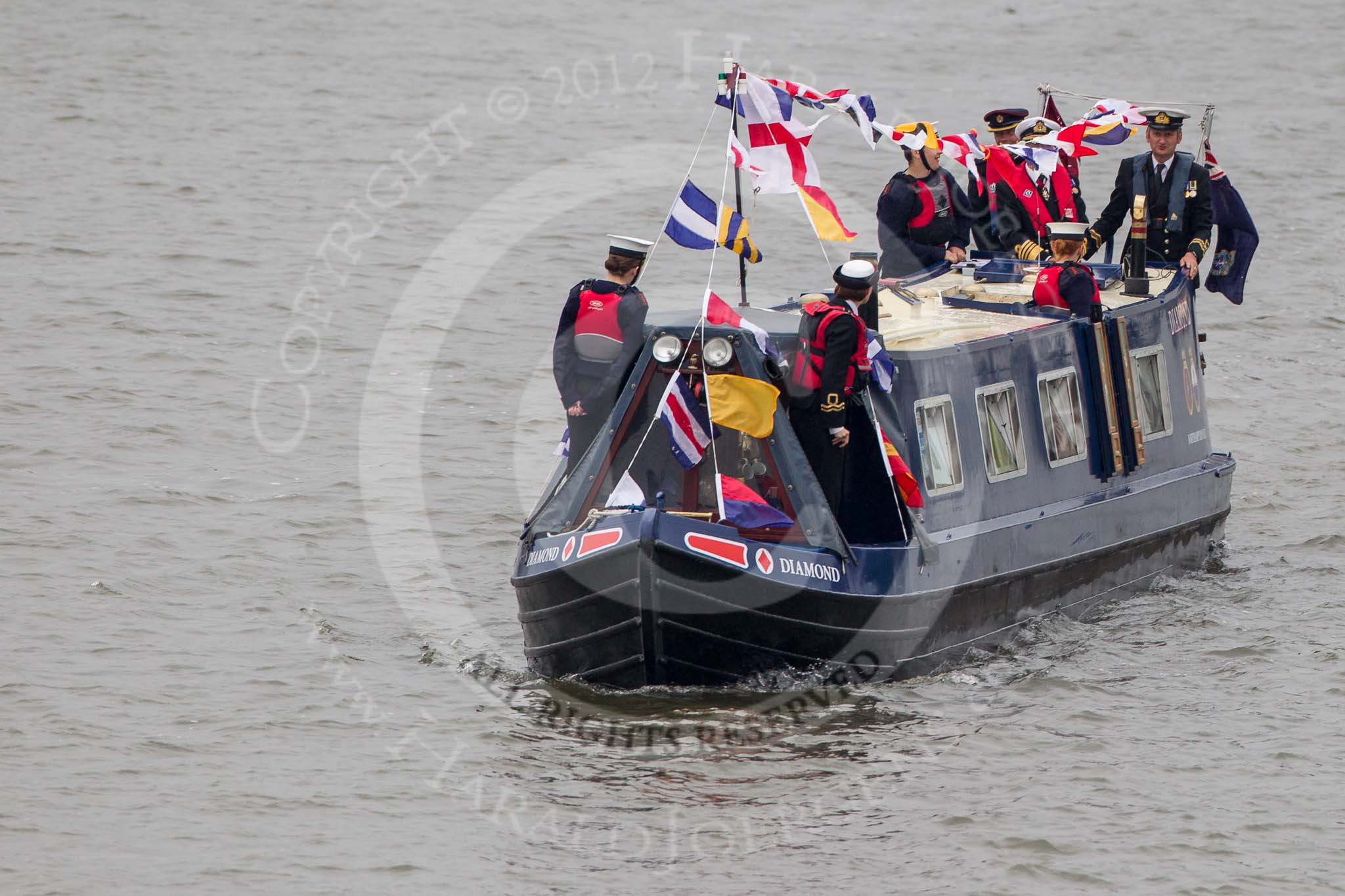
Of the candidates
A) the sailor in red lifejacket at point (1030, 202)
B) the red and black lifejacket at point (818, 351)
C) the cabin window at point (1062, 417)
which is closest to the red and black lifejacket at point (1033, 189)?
the sailor in red lifejacket at point (1030, 202)

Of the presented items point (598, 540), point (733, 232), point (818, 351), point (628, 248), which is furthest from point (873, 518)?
point (628, 248)

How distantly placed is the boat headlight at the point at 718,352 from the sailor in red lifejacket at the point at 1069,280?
10.9ft

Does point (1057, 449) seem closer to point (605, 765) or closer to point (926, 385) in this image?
point (926, 385)

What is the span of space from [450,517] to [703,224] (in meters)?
4.74

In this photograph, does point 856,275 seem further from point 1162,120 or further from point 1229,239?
point 1229,239

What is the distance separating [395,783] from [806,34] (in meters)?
27.3

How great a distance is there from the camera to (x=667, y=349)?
11.6 m

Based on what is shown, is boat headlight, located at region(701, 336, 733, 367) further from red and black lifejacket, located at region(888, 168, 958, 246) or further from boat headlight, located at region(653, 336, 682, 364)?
red and black lifejacket, located at region(888, 168, 958, 246)

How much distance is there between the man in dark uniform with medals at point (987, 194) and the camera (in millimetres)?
15797

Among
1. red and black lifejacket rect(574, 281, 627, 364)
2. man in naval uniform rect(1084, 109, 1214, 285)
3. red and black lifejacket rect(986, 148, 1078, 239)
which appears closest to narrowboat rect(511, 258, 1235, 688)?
red and black lifejacket rect(574, 281, 627, 364)

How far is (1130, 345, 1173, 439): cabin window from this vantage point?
1426 cm

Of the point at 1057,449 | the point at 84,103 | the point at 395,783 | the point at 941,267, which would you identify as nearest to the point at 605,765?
the point at 395,783

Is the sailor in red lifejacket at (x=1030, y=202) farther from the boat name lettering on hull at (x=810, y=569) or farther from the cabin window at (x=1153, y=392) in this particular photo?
the boat name lettering on hull at (x=810, y=569)

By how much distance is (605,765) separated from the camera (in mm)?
10586
